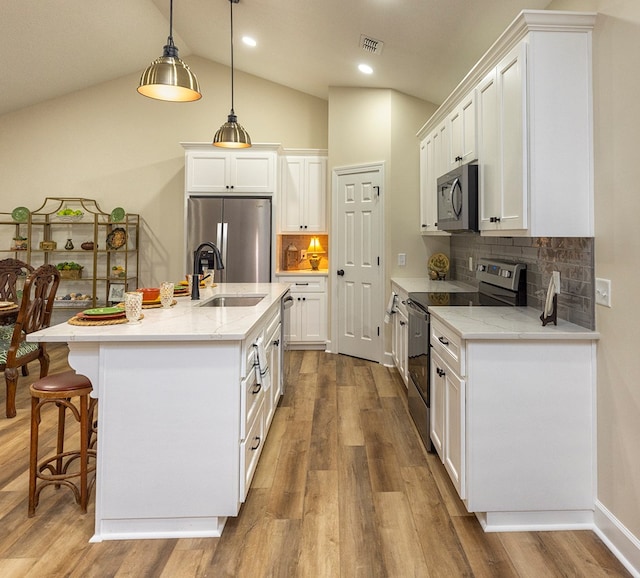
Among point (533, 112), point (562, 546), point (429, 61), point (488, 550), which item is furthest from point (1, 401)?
point (429, 61)

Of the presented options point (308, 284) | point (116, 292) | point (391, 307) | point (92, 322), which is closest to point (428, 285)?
point (391, 307)

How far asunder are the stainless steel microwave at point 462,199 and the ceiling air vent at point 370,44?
1.50 metres

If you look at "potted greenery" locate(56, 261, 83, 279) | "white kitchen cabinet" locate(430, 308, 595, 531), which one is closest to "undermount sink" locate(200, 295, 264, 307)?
"white kitchen cabinet" locate(430, 308, 595, 531)

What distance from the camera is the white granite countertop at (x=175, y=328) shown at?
1.92 m

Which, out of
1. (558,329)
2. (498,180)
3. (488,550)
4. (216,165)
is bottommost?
(488,550)

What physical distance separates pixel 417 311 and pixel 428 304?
0.15 metres

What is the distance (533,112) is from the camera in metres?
2.13

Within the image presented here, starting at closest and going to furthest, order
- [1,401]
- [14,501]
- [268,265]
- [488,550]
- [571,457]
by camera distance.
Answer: [488,550], [571,457], [14,501], [1,401], [268,265]

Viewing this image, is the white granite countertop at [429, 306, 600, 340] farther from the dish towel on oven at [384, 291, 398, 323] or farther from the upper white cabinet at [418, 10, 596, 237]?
the dish towel on oven at [384, 291, 398, 323]

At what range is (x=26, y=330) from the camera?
3600 mm

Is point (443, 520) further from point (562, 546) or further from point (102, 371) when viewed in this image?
point (102, 371)

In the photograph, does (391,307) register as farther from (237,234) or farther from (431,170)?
(237,234)

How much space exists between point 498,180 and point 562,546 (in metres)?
1.75

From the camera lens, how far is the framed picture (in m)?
5.89
